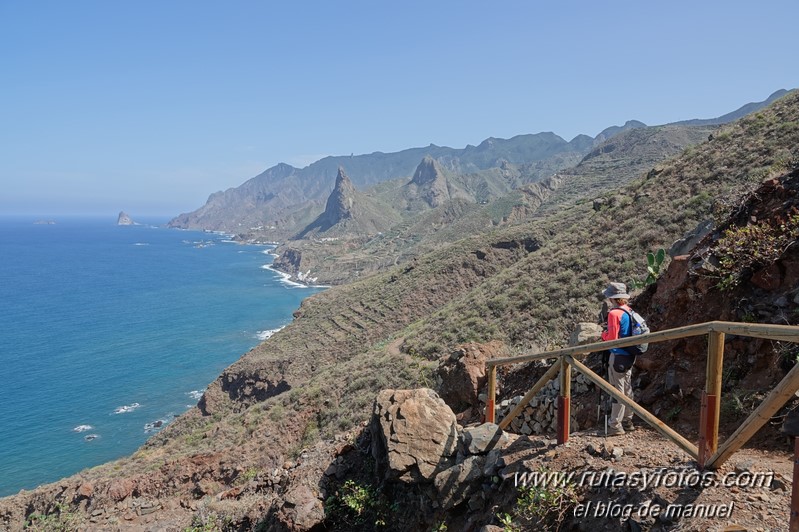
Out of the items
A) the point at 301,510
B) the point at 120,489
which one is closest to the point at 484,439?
the point at 301,510

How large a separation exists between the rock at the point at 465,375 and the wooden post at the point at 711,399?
17.5ft

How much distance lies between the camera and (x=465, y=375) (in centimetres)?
877

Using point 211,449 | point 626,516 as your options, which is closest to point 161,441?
point 211,449

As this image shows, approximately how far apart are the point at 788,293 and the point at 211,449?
1723 centimetres

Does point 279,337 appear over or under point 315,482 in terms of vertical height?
under

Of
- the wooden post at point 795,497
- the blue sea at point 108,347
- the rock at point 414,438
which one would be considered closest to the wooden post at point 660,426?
the wooden post at point 795,497

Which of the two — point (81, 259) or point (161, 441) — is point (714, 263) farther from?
point (81, 259)

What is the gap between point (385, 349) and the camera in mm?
23641

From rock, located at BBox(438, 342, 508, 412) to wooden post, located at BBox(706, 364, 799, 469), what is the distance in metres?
5.57

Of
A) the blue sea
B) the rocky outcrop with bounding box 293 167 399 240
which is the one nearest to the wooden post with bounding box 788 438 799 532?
the blue sea

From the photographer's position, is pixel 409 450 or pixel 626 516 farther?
pixel 409 450

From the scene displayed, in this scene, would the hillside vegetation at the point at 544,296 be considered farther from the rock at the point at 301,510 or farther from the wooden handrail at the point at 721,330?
the wooden handrail at the point at 721,330

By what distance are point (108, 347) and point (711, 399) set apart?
6762 cm

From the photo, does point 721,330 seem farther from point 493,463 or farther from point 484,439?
point 484,439
